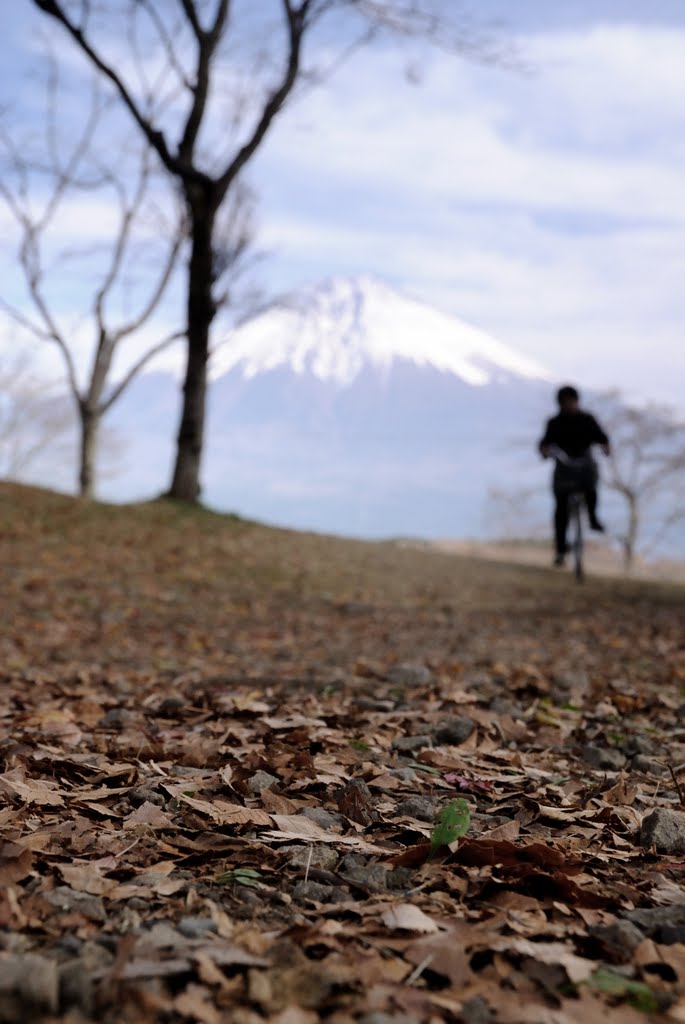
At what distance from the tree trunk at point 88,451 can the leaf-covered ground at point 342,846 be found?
13.6 meters

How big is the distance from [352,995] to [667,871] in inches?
41.0

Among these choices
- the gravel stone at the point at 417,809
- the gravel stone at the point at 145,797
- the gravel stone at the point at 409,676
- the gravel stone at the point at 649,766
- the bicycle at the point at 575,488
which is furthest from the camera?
the bicycle at the point at 575,488

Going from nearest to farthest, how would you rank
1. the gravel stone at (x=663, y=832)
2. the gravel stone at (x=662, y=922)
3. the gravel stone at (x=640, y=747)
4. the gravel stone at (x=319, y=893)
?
the gravel stone at (x=662, y=922)
the gravel stone at (x=319, y=893)
the gravel stone at (x=663, y=832)
the gravel stone at (x=640, y=747)

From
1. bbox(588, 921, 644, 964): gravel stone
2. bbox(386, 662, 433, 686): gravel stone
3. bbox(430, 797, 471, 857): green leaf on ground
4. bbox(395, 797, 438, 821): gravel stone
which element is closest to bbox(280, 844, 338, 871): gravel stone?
bbox(430, 797, 471, 857): green leaf on ground

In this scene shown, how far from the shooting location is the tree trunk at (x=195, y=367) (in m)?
14.7

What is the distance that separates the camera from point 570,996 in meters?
1.63

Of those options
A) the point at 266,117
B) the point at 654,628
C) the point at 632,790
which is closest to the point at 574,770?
the point at 632,790

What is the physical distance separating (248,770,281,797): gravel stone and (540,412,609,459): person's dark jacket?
8.70 meters

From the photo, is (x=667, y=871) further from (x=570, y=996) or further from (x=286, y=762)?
(x=286, y=762)

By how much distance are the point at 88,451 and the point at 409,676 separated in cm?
1608

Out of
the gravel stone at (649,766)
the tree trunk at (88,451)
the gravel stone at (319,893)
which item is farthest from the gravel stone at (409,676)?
the tree trunk at (88,451)

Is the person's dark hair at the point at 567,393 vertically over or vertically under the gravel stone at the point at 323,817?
over

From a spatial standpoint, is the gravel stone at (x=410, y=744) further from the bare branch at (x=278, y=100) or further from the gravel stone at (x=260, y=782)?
the bare branch at (x=278, y=100)

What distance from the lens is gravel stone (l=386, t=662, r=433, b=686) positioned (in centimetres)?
488
